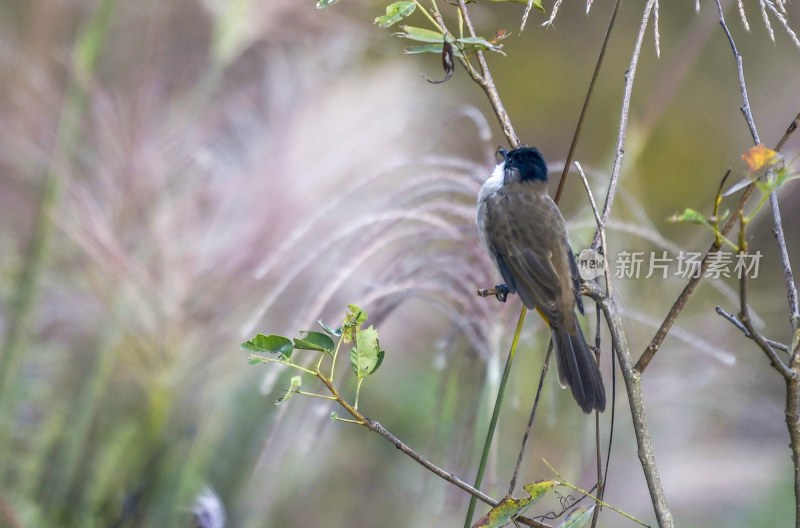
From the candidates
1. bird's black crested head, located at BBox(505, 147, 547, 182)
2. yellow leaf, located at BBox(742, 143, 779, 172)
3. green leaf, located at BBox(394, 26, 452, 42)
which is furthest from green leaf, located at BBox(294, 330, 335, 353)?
bird's black crested head, located at BBox(505, 147, 547, 182)

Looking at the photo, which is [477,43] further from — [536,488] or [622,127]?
[536,488]

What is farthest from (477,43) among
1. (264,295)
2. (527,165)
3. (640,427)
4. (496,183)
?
(264,295)

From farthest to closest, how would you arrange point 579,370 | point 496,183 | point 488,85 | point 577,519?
point 496,183 < point 579,370 < point 488,85 < point 577,519

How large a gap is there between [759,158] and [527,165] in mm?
1233

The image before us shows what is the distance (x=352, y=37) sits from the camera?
134 inches

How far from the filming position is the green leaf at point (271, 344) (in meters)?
1.24

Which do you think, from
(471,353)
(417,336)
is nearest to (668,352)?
(417,336)

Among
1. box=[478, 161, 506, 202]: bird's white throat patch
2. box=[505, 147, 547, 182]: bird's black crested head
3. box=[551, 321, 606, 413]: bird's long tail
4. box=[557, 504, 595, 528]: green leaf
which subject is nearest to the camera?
box=[557, 504, 595, 528]: green leaf

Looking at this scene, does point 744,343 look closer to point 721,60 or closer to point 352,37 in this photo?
point 352,37

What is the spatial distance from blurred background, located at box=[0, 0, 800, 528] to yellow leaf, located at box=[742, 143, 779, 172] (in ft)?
2.36

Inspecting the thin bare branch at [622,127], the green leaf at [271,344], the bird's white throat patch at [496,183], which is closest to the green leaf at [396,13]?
the thin bare branch at [622,127]

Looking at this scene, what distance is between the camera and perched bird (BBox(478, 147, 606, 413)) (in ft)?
6.73

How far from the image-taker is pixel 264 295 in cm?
285

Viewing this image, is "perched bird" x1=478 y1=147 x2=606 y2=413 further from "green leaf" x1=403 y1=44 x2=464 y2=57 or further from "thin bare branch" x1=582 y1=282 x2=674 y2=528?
"green leaf" x1=403 y1=44 x2=464 y2=57
